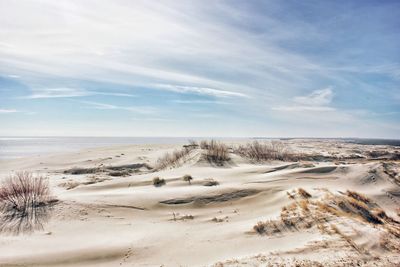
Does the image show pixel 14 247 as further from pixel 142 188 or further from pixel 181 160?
pixel 181 160

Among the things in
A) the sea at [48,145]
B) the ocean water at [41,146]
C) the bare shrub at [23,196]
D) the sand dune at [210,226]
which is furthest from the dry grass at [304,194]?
the ocean water at [41,146]

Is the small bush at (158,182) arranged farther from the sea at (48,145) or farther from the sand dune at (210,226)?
the sea at (48,145)

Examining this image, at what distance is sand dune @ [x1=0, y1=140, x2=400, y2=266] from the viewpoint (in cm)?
462

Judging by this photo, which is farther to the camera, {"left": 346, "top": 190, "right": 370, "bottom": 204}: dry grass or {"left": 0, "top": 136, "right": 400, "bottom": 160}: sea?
{"left": 0, "top": 136, "right": 400, "bottom": 160}: sea

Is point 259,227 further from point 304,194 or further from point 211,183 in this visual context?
point 211,183

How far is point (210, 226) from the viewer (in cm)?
616

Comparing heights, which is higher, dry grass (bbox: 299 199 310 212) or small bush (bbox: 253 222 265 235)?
dry grass (bbox: 299 199 310 212)

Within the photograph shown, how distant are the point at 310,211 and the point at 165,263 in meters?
3.61

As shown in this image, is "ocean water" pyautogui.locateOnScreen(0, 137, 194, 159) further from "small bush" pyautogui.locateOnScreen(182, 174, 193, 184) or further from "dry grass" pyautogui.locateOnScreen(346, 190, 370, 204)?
"dry grass" pyautogui.locateOnScreen(346, 190, 370, 204)

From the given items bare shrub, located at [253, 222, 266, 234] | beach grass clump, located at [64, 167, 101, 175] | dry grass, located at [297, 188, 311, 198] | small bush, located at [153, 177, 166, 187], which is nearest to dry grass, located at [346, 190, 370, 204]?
dry grass, located at [297, 188, 311, 198]

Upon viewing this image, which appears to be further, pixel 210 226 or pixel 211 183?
pixel 211 183

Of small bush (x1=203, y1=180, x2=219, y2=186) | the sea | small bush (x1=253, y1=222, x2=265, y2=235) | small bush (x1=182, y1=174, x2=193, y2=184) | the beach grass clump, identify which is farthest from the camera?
the sea

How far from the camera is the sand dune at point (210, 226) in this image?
182 inches

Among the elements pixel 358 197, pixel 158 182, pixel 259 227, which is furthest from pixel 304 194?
pixel 158 182
